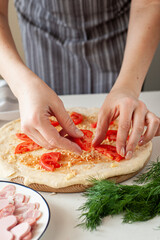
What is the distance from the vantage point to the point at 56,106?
1.17m

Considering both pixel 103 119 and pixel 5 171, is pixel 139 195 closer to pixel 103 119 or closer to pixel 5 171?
pixel 103 119

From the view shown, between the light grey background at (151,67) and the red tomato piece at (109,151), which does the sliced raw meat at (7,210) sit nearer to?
the red tomato piece at (109,151)

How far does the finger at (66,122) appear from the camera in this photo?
3.86 ft

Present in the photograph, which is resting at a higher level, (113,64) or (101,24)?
(101,24)

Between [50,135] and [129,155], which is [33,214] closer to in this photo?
[50,135]

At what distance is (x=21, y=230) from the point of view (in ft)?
2.88

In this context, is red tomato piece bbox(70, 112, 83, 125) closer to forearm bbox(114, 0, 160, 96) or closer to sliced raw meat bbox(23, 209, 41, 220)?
forearm bbox(114, 0, 160, 96)

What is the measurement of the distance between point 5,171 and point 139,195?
51cm

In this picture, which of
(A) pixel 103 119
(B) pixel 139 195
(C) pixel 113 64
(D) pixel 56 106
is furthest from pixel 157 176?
(C) pixel 113 64

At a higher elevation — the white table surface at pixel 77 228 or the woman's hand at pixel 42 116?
the woman's hand at pixel 42 116

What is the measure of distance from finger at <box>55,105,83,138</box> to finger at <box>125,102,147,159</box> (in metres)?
0.19

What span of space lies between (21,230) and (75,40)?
1.42 meters

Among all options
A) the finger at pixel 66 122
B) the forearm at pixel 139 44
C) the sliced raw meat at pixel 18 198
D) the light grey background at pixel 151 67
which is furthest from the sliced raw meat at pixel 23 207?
the light grey background at pixel 151 67

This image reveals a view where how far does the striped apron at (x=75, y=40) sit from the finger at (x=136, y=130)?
0.92 m
